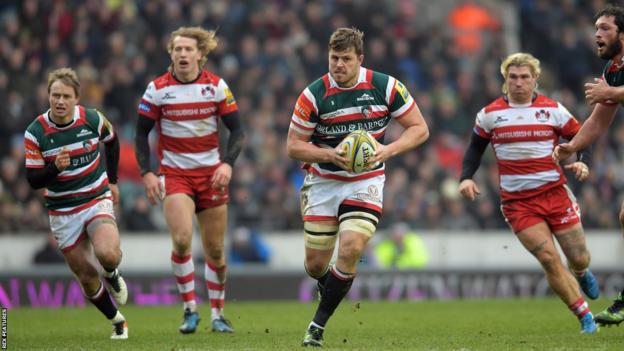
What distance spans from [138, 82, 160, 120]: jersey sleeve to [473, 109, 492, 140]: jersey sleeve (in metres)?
3.26

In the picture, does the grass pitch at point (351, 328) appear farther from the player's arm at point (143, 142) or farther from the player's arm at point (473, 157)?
the player's arm at point (143, 142)

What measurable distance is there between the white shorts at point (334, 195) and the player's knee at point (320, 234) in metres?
0.06

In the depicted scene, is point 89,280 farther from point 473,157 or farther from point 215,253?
point 473,157

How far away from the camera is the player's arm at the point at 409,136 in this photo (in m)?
9.49

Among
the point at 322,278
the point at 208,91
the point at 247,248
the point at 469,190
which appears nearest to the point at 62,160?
the point at 208,91

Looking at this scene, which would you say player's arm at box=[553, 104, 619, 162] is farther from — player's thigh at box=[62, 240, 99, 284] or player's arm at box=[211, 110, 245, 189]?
player's thigh at box=[62, 240, 99, 284]

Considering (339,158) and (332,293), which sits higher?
(339,158)

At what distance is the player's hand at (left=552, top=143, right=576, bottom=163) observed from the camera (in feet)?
33.9

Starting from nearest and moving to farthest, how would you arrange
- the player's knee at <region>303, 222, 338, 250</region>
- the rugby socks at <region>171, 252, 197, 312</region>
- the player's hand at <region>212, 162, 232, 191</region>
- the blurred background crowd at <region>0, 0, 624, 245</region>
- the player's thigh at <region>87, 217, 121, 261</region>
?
the player's knee at <region>303, 222, 338, 250</region> < the player's thigh at <region>87, 217, 121, 261</region> < the player's hand at <region>212, 162, 232, 191</region> < the rugby socks at <region>171, 252, 197, 312</region> < the blurred background crowd at <region>0, 0, 624, 245</region>

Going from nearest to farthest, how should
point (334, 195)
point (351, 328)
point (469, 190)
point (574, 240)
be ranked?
point (334, 195) → point (469, 190) → point (574, 240) → point (351, 328)

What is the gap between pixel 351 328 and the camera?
467 inches

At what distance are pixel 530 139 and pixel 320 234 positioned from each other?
8.23 ft

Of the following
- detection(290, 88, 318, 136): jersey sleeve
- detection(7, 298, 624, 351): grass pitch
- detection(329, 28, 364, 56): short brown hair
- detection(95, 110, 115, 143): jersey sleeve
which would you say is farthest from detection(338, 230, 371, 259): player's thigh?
detection(95, 110, 115, 143): jersey sleeve

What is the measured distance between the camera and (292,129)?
977cm
